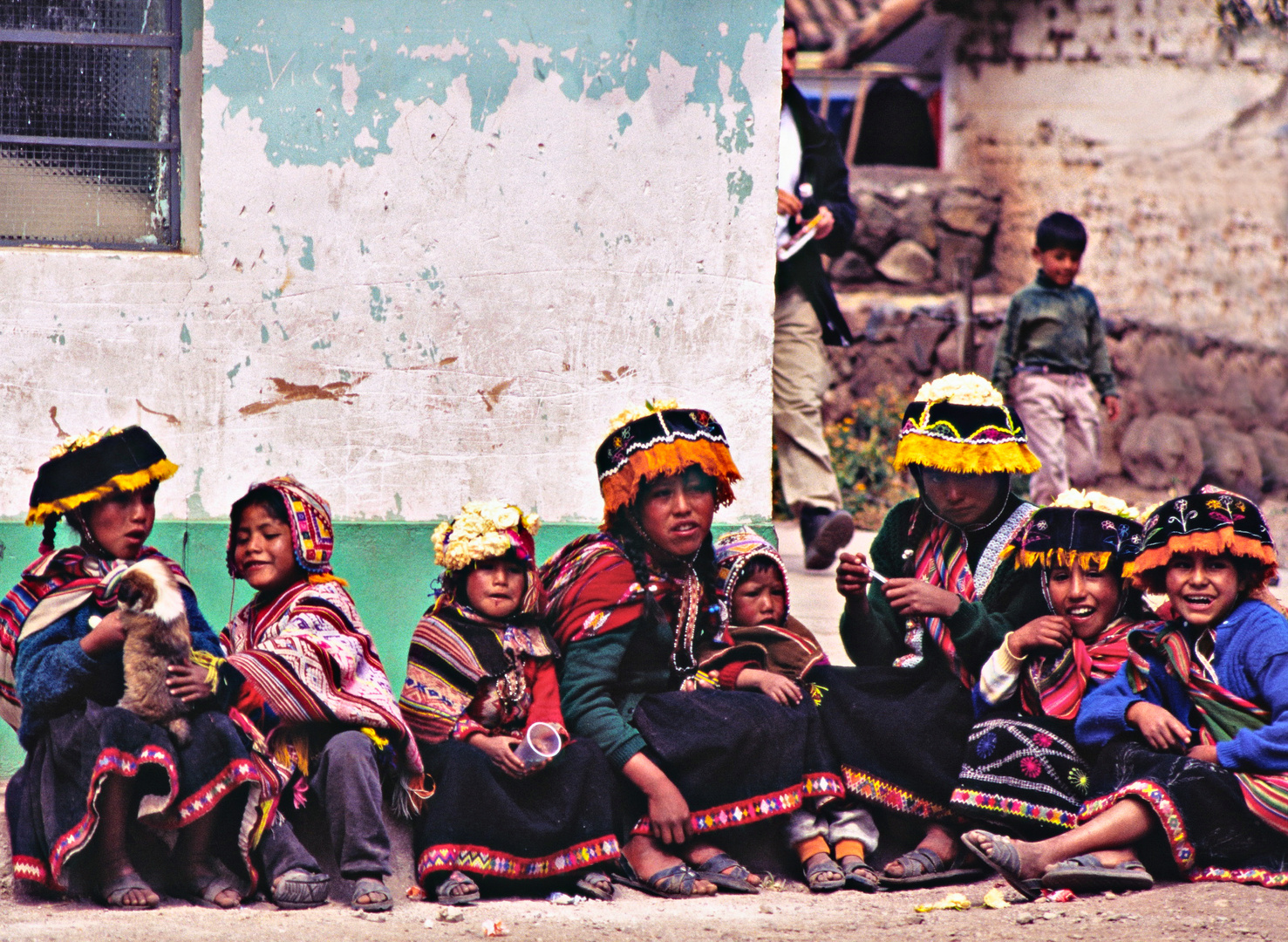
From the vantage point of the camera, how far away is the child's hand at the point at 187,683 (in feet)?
13.1

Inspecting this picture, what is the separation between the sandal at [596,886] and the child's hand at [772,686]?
695 mm

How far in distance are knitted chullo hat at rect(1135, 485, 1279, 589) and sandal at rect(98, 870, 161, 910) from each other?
2.74m

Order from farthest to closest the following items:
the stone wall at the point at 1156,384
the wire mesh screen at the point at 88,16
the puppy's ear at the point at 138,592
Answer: the stone wall at the point at 1156,384 → the wire mesh screen at the point at 88,16 → the puppy's ear at the point at 138,592

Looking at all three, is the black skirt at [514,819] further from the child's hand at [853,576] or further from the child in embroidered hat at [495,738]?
the child's hand at [853,576]

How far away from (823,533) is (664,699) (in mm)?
2576

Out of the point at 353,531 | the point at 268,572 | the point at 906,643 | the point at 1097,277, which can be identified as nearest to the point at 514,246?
the point at 353,531

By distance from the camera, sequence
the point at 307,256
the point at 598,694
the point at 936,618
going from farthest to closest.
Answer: the point at 307,256 < the point at 936,618 < the point at 598,694

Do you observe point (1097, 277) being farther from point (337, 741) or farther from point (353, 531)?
point (337, 741)

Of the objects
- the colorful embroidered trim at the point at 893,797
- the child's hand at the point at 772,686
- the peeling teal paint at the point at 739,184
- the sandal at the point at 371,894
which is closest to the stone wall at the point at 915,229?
the peeling teal paint at the point at 739,184

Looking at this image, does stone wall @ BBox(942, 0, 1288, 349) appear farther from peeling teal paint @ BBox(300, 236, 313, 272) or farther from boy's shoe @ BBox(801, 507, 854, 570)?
peeling teal paint @ BBox(300, 236, 313, 272)

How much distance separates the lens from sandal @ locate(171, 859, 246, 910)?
4.07 metres

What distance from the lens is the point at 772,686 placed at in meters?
4.58

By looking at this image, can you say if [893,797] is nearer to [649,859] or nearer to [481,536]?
[649,859]

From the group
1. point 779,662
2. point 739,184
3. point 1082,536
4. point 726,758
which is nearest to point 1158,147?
point 739,184
